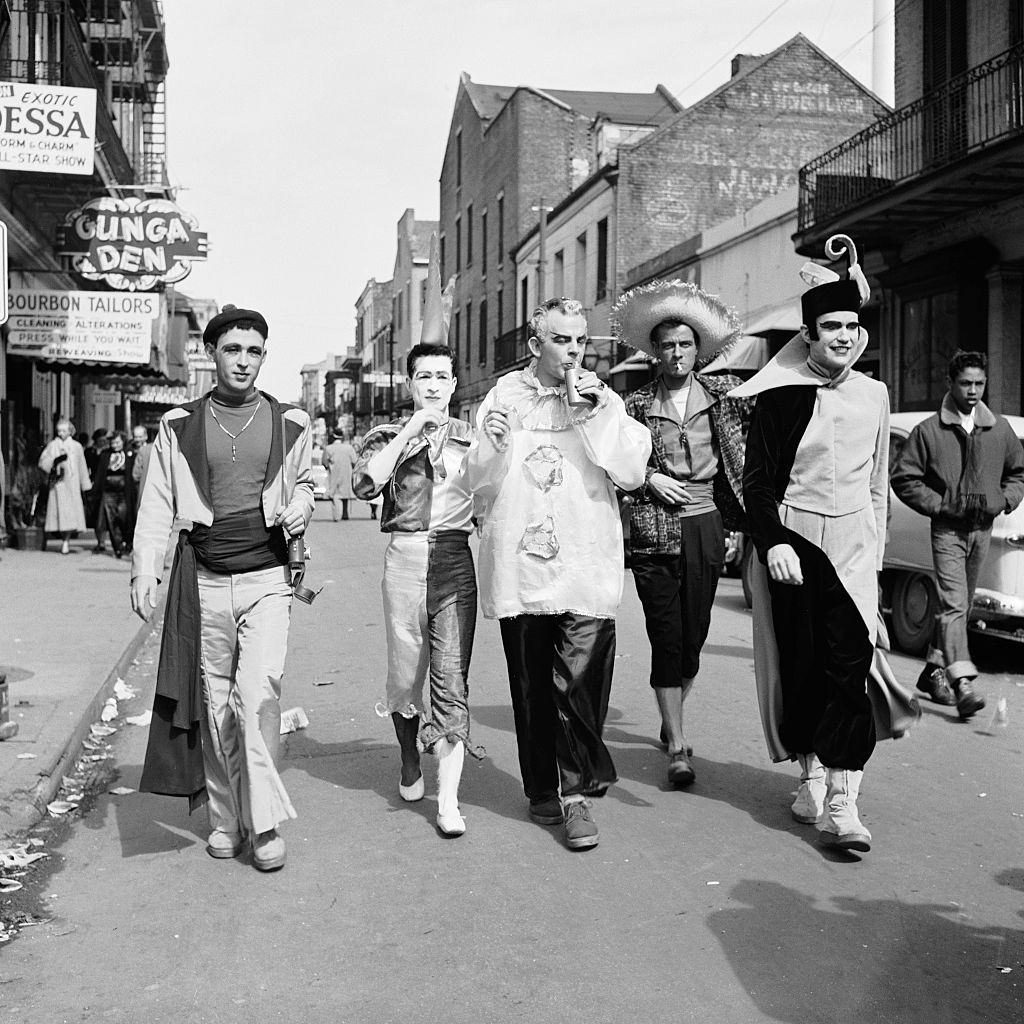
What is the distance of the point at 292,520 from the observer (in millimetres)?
4758

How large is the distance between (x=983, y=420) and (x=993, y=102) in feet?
34.2

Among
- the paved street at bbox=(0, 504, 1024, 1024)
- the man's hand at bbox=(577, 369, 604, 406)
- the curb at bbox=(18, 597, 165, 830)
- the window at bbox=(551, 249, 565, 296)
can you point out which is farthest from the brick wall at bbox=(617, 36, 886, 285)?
the man's hand at bbox=(577, 369, 604, 406)

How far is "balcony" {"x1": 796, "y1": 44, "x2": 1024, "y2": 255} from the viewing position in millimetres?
15828

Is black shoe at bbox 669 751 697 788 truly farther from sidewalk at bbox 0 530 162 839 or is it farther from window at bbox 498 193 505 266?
window at bbox 498 193 505 266

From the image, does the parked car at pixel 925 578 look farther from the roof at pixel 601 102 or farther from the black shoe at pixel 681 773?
the roof at pixel 601 102

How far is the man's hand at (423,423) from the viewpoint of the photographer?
209 inches

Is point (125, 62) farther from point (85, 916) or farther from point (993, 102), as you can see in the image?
point (85, 916)

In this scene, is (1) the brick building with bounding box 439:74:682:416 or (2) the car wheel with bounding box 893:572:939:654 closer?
(2) the car wheel with bounding box 893:572:939:654

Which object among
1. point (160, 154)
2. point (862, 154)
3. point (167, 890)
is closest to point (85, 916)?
point (167, 890)

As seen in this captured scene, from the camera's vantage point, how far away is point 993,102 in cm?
1688

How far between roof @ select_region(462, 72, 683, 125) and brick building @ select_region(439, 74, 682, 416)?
0.05m

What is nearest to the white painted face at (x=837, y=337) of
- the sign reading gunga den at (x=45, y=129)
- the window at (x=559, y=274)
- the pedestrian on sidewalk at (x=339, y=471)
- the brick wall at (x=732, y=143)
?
the sign reading gunga den at (x=45, y=129)

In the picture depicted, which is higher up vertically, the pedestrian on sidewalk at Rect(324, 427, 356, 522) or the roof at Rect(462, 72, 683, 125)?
the roof at Rect(462, 72, 683, 125)

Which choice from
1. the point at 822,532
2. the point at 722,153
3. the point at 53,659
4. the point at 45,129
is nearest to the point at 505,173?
the point at 722,153
